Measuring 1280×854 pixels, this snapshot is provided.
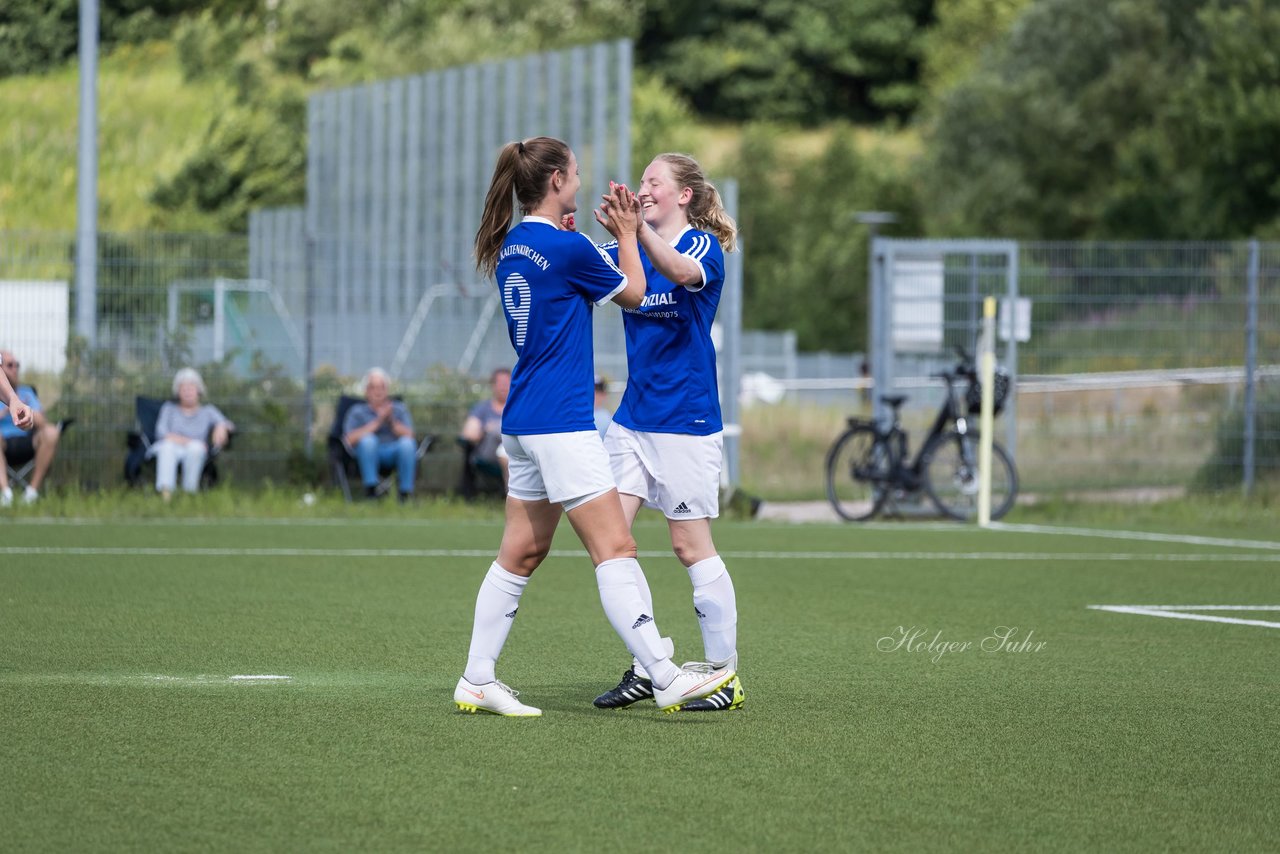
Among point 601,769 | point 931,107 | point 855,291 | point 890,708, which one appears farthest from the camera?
point 931,107

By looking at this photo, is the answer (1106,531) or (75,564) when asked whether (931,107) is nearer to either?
(1106,531)

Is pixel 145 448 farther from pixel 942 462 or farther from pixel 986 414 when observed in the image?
pixel 986 414

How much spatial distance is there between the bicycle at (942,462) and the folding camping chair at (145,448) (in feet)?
17.0

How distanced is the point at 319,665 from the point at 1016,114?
45.2 metres

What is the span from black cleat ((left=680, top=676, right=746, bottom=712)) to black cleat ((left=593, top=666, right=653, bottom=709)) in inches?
5.9

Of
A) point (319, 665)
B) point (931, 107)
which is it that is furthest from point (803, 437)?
point (931, 107)

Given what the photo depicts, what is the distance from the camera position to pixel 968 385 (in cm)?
1527

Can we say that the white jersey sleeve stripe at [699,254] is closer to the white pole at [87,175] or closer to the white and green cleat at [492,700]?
the white and green cleat at [492,700]

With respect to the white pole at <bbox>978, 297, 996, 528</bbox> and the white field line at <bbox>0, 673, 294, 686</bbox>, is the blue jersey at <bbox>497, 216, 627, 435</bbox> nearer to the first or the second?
the white field line at <bbox>0, 673, 294, 686</bbox>

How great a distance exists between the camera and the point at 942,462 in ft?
51.3

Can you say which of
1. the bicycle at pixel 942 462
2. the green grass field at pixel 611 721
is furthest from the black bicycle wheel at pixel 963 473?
the green grass field at pixel 611 721

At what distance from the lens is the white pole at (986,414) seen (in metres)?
14.6

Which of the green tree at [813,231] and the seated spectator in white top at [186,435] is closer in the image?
the seated spectator in white top at [186,435]

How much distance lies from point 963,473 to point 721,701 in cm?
969
